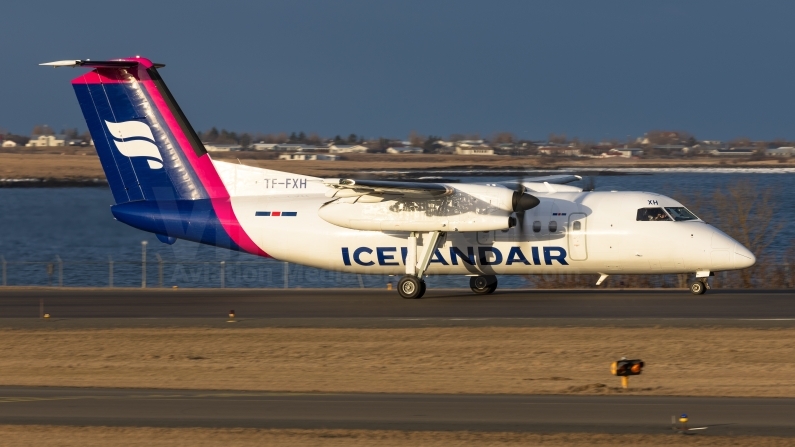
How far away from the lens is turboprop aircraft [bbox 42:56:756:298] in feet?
70.5

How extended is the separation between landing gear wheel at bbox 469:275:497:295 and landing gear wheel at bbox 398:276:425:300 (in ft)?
5.15

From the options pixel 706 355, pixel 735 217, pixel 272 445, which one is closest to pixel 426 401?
pixel 272 445

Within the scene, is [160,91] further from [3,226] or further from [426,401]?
[426,401]

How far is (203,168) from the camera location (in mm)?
23562

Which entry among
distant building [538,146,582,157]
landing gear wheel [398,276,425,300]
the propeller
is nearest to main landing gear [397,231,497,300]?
landing gear wheel [398,276,425,300]

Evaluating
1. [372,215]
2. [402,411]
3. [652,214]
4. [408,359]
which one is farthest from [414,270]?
[402,411]

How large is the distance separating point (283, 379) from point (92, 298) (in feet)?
38.6

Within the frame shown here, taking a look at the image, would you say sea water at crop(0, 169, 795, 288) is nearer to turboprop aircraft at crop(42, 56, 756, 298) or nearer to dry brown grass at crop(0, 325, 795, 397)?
turboprop aircraft at crop(42, 56, 756, 298)

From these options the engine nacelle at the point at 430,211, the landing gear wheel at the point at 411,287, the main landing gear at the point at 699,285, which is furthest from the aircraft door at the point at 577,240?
the landing gear wheel at the point at 411,287

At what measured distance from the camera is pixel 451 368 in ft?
47.8

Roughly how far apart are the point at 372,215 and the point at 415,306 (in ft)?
7.45

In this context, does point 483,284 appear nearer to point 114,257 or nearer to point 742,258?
→ point 742,258

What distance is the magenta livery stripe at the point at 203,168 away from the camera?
23375 millimetres

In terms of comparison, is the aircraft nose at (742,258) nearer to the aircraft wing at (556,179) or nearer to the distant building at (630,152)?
the aircraft wing at (556,179)
